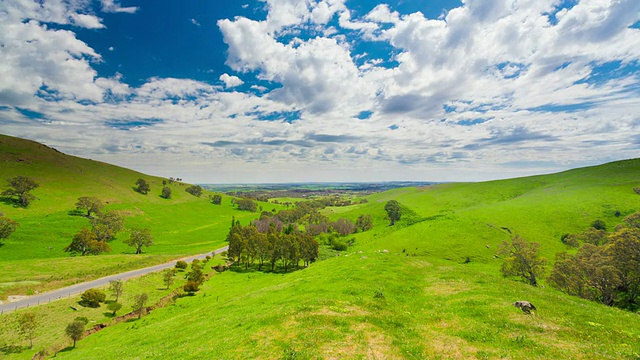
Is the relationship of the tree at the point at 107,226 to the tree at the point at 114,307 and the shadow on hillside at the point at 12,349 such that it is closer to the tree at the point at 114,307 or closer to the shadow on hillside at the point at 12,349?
the tree at the point at 114,307

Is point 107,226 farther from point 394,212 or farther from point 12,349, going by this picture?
point 394,212

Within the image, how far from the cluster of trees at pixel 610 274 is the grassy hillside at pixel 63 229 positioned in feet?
392

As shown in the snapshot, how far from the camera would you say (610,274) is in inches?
1693

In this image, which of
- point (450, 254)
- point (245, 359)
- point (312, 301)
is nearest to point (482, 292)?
point (312, 301)

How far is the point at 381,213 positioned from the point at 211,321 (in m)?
153

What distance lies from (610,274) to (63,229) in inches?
7558

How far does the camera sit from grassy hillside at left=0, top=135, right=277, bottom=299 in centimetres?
7300

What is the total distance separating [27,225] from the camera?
114500 mm

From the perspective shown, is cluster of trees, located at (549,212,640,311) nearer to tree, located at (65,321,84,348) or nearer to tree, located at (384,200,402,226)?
tree, located at (65,321,84,348)

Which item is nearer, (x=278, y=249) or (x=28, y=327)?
(x=28, y=327)

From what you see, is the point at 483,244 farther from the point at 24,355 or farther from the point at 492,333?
the point at 24,355

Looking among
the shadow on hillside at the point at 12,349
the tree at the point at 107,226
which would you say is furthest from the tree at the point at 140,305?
the tree at the point at 107,226

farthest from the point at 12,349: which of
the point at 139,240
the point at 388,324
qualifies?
the point at 139,240

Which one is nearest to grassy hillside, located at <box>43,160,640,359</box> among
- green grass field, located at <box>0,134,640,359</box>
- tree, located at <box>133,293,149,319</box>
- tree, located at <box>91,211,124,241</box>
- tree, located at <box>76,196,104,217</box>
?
green grass field, located at <box>0,134,640,359</box>
